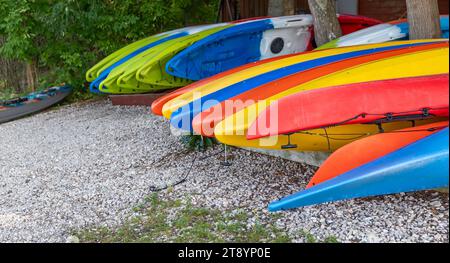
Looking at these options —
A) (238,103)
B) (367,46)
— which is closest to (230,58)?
(367,46)

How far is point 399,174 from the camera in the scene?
89.5 inches

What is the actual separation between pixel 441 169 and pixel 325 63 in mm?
2092

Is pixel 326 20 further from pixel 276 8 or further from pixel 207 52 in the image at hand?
pixel 276 8

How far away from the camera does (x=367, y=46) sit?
14.4ft

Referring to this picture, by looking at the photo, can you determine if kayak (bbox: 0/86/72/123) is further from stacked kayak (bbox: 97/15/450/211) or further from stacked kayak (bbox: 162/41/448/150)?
stacked kayak (bbox: 162/41/448/150)

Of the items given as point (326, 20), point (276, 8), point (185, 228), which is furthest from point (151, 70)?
point (185, 228)

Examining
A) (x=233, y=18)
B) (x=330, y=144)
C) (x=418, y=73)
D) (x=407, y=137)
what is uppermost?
(x=233, y=18)

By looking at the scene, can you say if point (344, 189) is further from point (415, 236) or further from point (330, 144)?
point (330, 144)

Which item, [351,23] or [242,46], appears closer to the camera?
[242,46]

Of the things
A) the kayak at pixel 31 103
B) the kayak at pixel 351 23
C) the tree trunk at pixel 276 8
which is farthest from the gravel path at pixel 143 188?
the kayak at pixel 351 23

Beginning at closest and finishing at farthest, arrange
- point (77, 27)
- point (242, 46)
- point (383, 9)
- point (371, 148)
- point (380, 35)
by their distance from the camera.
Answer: point (371, 148)
point (380, 35)
point (242, 46)
point (77, 27)
point (383, 9)

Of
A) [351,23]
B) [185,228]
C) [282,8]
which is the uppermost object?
[282,8]

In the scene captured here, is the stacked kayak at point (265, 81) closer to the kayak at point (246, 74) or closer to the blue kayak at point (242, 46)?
the kayak at point (246, 74)

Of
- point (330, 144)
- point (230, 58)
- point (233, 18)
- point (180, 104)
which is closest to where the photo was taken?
point (330, 144)
